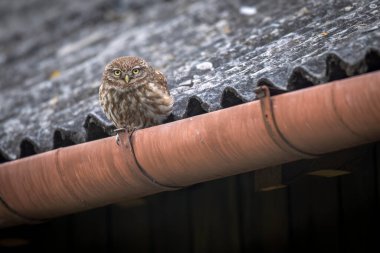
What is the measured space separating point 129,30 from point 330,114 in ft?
13.0

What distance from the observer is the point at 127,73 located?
4422 millimetres

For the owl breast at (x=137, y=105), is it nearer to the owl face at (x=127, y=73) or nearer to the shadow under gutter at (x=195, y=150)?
the owl face at (x=127, y=73)

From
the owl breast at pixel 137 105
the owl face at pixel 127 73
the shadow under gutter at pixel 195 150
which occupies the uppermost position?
the owl face at pixel 127 73

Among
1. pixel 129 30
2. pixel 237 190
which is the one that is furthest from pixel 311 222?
pixel 129 30

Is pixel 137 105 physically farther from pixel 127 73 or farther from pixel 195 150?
pixel 195 150

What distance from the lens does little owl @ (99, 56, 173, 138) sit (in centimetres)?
407

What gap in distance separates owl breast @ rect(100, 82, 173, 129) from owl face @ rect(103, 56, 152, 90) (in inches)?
1.6

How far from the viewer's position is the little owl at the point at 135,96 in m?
4.07

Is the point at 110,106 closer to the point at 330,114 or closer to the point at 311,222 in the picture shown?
the point at 311,222

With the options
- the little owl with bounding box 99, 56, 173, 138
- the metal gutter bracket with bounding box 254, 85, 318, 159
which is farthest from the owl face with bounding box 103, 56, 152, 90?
the metal gutter bracket with bounding box 254, 85, 318, 159

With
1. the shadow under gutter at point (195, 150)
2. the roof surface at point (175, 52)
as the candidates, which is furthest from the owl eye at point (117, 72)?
the shadow under gutter at point (195, 150)

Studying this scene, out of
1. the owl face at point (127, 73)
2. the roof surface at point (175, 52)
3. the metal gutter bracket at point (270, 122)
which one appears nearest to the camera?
the metal gutter bracket at point (270, 122)

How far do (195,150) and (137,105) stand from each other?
1.03m

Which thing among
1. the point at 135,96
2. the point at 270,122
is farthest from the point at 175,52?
the point at 270,122
